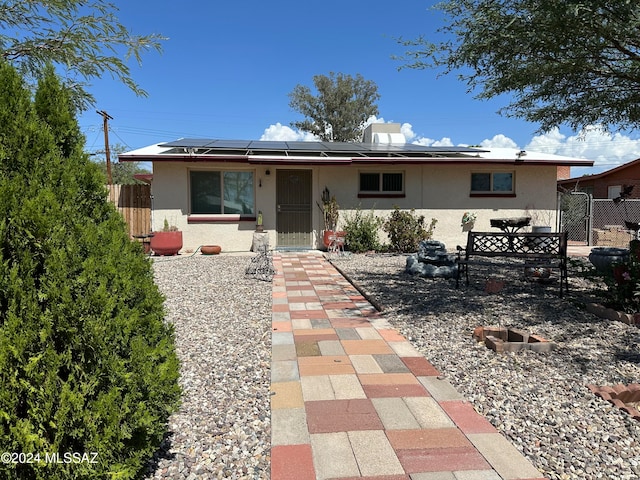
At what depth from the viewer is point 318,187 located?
1220 cm

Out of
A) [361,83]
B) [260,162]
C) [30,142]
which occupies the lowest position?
[30,142]

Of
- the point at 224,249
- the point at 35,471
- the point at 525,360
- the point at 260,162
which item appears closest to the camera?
the point at 35,471

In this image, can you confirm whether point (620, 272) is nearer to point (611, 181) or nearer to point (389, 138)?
point (389, 138)

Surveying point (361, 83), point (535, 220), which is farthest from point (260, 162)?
point (361, 83)

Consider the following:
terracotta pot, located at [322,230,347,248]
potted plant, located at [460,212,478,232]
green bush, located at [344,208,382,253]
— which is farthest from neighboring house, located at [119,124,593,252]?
terracotta pot, located at [322,230,347,248]

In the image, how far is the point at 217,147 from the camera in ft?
39.9

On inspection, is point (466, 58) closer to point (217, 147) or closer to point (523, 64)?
point (523, 64)

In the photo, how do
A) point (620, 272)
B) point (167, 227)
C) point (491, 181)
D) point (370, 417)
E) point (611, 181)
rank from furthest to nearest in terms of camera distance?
point (611, 181) < point (491, 181) < point (167, 227) < point (620, 272) < point (370, 417)

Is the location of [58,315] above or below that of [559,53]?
below

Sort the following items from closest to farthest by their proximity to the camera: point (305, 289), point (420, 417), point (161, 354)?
point (161, 354), point (420, 417), point (305, 289)

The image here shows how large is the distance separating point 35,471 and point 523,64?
19.9 ft

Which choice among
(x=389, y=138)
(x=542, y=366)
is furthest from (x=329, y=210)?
(x=542, y=366)

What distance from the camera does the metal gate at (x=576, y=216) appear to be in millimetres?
14852

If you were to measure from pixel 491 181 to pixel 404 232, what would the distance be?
341cm
